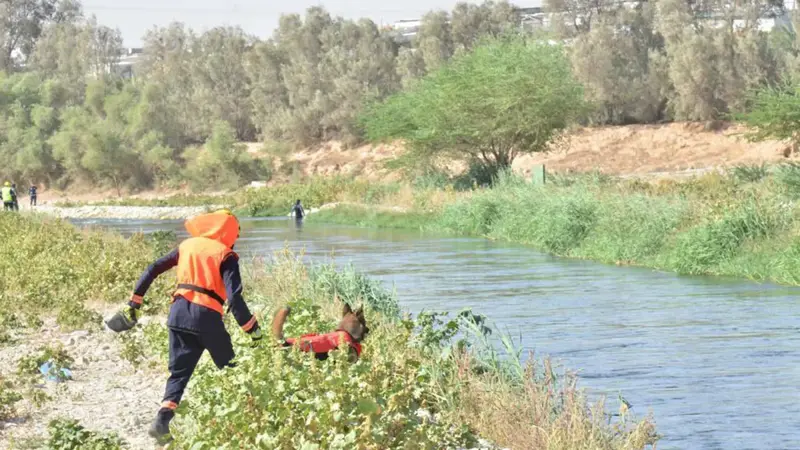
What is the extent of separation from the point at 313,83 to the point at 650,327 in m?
78.1

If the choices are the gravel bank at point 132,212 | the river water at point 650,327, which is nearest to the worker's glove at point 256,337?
the river water at point 650,327

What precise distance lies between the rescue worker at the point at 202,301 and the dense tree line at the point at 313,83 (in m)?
56.1

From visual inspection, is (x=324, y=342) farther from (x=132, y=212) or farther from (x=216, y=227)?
(x=132, y=212)

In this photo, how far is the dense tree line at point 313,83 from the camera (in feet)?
248

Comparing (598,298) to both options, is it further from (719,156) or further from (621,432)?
(719,156)

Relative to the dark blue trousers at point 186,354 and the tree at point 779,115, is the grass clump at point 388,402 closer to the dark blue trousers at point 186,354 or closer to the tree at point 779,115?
the dark blue trousers at point 186,354

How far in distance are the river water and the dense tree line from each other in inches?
1440

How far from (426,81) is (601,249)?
3338cm

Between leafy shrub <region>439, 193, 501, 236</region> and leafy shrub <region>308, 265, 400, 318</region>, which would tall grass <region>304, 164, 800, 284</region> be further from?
leafy shrub <region>308, 265, 400, 318</region>

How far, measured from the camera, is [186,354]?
Answer: 10.7 metres

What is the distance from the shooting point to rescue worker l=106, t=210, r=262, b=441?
10.4 metres

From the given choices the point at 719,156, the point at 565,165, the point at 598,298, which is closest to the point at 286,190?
the point at 565,165

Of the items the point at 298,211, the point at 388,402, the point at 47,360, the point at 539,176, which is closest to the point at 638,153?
the point at 298,211

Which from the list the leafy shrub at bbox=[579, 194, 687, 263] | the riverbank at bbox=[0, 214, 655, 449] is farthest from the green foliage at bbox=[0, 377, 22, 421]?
the leafy shrub at bbox=[579, 194, 687, 263]
